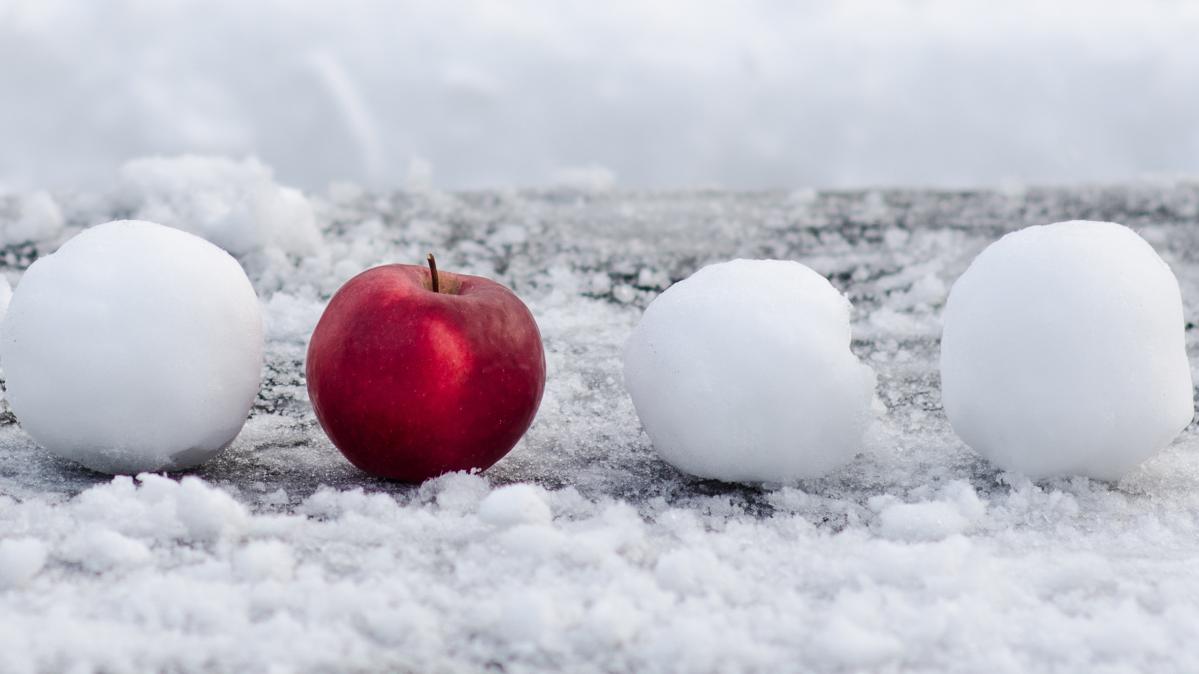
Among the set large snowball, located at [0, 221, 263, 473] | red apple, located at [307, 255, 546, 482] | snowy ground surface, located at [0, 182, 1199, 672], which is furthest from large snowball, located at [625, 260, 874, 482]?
large snowball, located at [0, 221, 263, 473]

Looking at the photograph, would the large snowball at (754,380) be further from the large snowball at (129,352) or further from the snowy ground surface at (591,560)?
the large snowball at (129,352)

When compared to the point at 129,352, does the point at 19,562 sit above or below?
below

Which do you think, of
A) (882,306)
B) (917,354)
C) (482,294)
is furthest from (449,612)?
(882,306)

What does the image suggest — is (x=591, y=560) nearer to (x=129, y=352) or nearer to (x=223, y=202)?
(x=129, y=352)

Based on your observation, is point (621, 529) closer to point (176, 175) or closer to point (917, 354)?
point (917, 354)

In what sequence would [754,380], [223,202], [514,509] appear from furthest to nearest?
[223,202] < [754,380] < [514,509]

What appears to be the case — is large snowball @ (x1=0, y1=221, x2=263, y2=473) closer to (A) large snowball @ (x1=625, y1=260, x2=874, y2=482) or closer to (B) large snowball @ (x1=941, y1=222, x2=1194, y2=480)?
(A) large snowball @ (x1=625, y1=260, x2=874, y2=482)

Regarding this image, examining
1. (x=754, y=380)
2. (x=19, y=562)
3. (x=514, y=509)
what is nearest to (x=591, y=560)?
(x=514, y=509)
